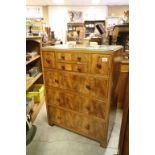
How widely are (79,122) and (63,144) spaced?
0.32 metres

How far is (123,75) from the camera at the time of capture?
8.34ft

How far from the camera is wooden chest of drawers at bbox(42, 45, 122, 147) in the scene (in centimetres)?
159

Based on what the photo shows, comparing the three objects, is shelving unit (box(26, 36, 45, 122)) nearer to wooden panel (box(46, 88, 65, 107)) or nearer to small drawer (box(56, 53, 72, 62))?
wooden panel (box(46, 88, 65, 107))

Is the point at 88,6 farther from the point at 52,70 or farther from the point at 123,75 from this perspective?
the point at 52,70

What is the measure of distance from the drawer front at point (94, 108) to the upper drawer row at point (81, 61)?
1.16 feet

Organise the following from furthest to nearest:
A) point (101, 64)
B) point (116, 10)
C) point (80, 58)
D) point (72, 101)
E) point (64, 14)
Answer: point (64, 14), point (116, 10), point (72, 101), point (80, 58), point (101, 64)

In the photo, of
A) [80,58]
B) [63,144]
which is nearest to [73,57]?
[80,58]

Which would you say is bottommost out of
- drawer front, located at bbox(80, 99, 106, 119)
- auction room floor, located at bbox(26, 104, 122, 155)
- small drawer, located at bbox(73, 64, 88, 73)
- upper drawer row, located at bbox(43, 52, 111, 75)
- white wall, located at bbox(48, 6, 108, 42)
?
auction room floor, located at bbox(26, 104, 122, 155)

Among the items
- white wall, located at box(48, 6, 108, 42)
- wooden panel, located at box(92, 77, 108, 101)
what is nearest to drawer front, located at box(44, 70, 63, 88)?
wooden panel, located at box(92, 77, 108, 101)

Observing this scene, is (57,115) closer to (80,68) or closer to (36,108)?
(36,108)

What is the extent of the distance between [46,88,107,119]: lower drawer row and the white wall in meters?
6.68

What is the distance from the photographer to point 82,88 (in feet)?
5.77
